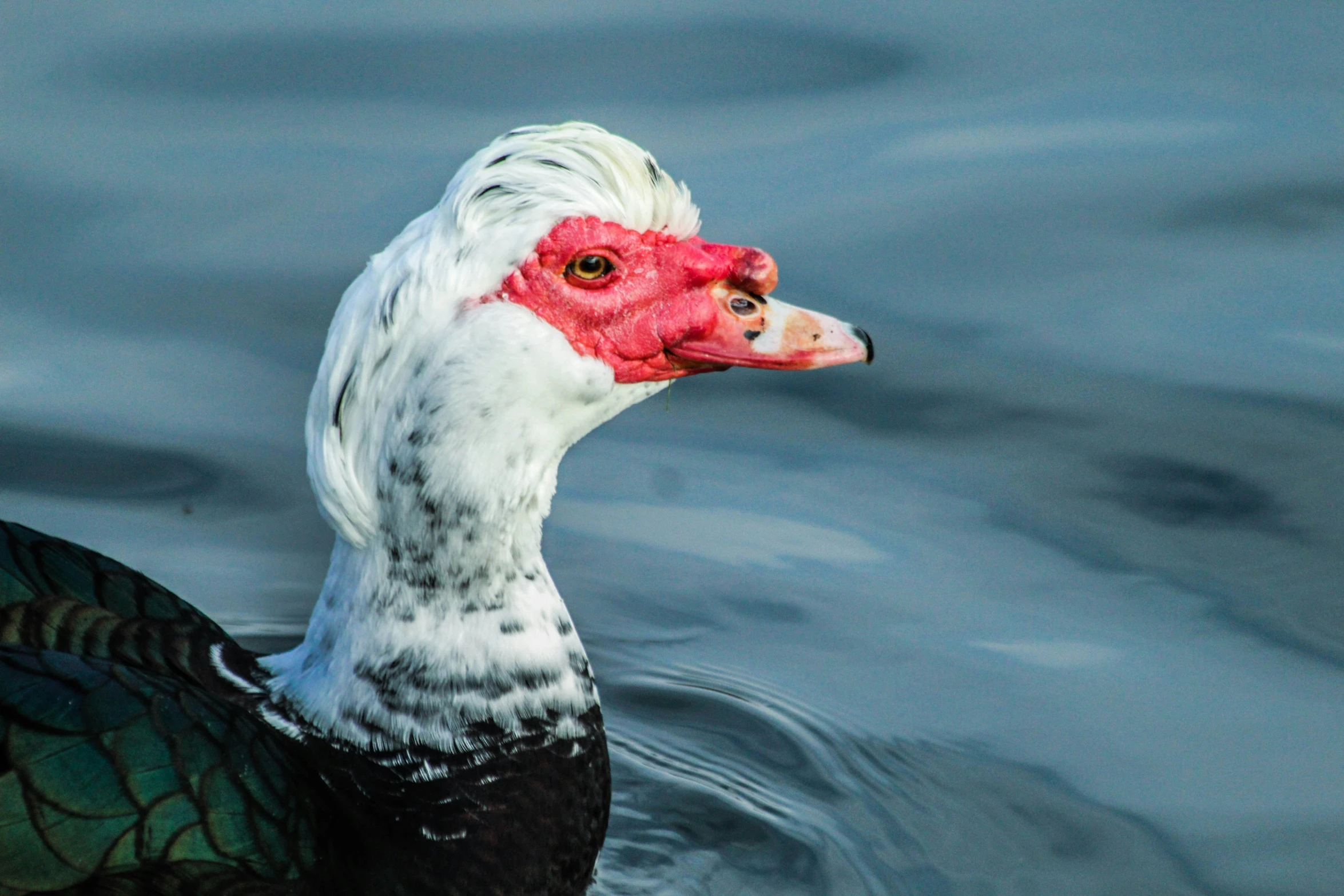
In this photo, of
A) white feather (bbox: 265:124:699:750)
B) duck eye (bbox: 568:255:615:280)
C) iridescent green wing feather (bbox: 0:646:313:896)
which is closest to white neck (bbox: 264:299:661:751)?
white feather (bbox: 265:124:699:750)

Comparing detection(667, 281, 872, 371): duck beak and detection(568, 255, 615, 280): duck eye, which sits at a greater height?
detection(568, 255, 615, 280): duck eye

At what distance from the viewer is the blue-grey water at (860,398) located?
4336 mm

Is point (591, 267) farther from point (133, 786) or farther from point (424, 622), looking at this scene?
point (133, 786)

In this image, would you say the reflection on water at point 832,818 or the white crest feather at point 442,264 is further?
the reflection on water at point 832,818

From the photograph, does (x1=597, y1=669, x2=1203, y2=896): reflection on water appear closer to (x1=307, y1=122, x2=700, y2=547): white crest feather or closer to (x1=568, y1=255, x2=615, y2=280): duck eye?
(x1=307, y1=122, x2=700, y2=547): white crest feather

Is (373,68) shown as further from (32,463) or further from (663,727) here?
(663,727)

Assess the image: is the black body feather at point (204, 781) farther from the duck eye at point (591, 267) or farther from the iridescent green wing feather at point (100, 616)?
the duck eye at point (591, 267)

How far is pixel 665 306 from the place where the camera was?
3277 millimetres

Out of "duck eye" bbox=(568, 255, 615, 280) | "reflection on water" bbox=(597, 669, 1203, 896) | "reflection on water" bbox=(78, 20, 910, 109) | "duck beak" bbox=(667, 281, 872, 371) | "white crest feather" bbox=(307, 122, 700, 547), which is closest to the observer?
"white crest feather" bbox=(307, 122, 700, 547)

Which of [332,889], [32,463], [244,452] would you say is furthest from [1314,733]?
[32,463]

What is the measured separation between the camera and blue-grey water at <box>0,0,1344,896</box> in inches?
171

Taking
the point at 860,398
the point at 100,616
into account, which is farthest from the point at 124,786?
the point at 860,398

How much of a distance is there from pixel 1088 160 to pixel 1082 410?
123 centimetres

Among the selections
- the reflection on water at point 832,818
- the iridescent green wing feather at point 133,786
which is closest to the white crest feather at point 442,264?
the iridescent green wing feather at point 133,786
